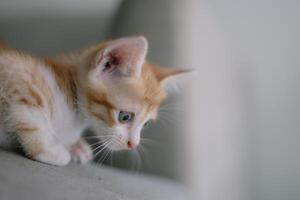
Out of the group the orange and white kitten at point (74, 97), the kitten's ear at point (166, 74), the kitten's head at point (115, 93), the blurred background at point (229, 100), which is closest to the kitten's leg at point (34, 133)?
the orange and white kitten at point (74, 97)

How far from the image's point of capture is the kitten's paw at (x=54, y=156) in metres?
0.98

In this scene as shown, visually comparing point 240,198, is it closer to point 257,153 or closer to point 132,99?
point 257,153

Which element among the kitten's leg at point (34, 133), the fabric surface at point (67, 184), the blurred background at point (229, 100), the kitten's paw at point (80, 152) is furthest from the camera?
the blurred background at point (229, 100)

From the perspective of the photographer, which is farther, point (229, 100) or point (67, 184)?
point (229, 100)

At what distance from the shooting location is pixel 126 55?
1.02 meters

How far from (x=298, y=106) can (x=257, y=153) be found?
0.65 feet

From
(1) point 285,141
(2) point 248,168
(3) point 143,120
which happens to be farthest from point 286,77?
(3) point 143,120

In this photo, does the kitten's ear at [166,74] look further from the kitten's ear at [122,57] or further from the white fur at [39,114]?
the white fur at [39,114]

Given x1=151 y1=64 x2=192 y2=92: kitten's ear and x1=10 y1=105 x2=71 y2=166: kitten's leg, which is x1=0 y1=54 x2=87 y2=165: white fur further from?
x1=151 y1=64 x2=192 y2=92: kitten's ear

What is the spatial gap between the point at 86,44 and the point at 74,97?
0.61 meters

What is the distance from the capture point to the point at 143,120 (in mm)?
1112

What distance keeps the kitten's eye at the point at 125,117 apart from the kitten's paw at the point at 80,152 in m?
0.20

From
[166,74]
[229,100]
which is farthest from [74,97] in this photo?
[229,100]

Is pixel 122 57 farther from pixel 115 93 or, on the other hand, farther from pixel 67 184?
pixel 67 184
